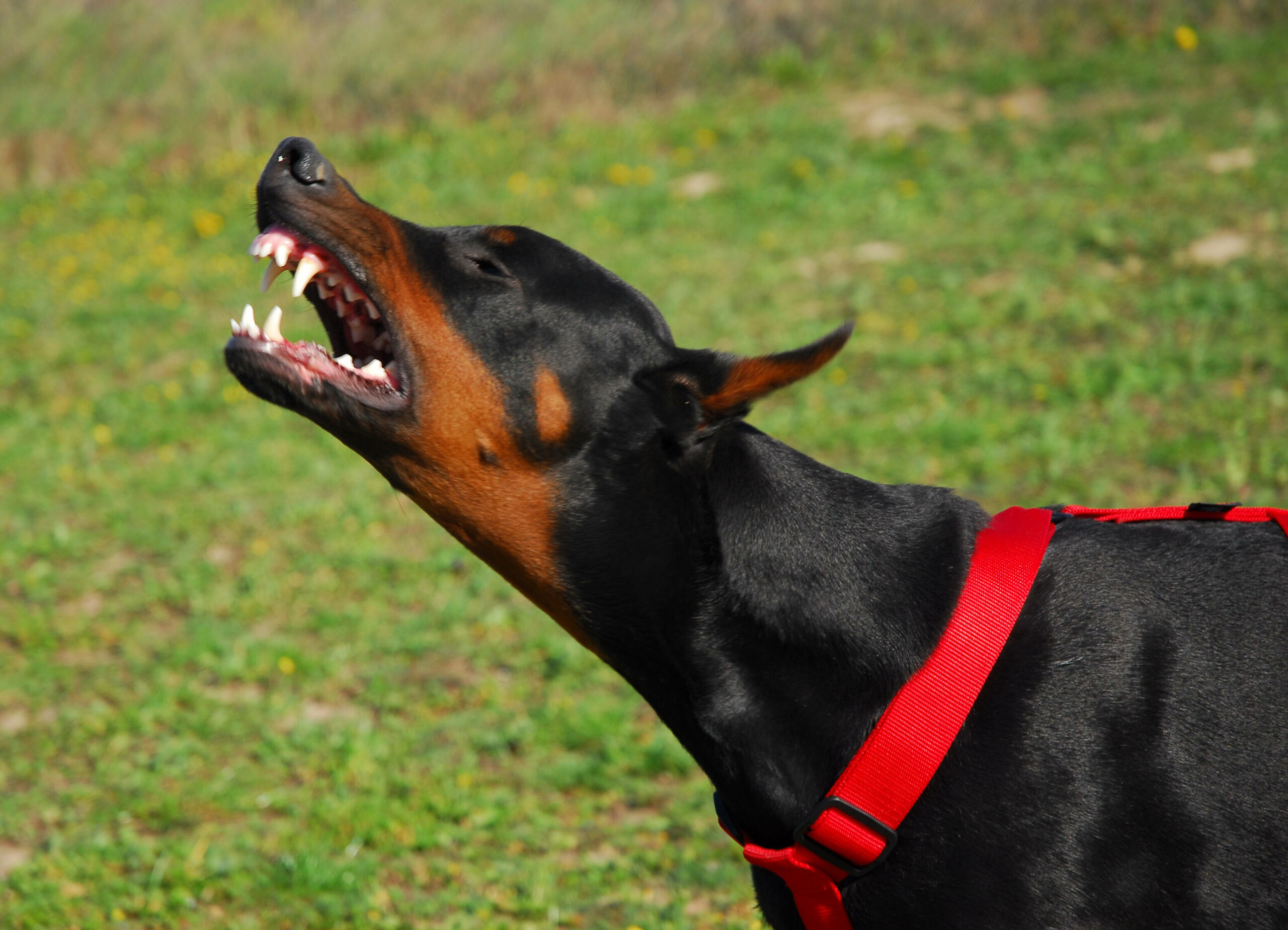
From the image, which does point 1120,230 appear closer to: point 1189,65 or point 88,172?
point 1189,65

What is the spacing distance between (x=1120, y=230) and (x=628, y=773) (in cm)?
526

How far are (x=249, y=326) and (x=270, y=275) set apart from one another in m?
0.17

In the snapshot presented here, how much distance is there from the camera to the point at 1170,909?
1977mm

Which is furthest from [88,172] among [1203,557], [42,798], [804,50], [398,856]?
[1203,557]

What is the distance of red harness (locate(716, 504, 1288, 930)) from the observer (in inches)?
78.5

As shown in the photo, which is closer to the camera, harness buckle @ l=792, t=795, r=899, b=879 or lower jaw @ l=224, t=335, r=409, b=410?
harness buckle @ l=792, t=795, r=899, b=879

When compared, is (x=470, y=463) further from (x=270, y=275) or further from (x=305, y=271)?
(x=270, y=275)

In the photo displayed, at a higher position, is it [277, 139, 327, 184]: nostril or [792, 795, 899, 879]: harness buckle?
[277, 139, 327, 184]: nostril

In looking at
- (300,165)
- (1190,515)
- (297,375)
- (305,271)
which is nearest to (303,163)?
(300,165)

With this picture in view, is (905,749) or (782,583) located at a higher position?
(782,583)

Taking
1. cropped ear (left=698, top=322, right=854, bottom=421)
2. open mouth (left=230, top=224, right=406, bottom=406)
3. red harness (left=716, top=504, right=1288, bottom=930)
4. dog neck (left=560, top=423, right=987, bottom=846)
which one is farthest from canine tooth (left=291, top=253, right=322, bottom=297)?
red harness (left=716, top=504, right=1288, bottom=930)

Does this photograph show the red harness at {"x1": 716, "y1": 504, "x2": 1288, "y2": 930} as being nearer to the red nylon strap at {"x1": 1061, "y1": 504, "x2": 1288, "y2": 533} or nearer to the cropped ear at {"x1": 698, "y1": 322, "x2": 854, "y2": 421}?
the red nylon strap at {"x1": 1061, "y1": 504, "x2": 1288, "y2": 533}

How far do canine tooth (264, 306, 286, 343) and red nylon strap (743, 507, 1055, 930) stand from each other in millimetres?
1404

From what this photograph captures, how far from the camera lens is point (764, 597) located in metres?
2.20
